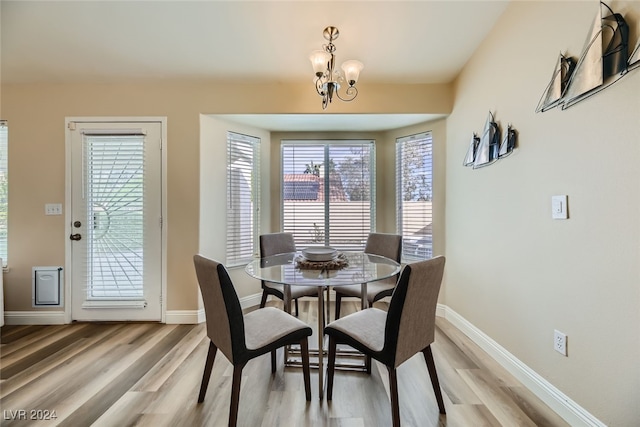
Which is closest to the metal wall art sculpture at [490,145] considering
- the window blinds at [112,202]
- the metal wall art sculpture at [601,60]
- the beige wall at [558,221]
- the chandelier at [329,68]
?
the beige wall at [558,221]

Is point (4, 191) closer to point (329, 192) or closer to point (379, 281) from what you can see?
point (329, 192)

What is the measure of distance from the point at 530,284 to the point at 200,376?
7.64ft

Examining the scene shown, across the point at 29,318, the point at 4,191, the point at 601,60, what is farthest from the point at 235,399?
the point at 4,191

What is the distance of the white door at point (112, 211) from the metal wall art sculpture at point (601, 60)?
328cm

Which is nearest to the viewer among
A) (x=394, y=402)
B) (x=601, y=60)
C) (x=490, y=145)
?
(x=601, y=60)

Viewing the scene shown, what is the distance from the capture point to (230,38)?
88.2 inches

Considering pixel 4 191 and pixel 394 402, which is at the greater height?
pixel 4 191

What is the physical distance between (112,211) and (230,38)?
2091 mm

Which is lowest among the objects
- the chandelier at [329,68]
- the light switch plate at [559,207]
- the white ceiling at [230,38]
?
the light switch plate at [559,207]

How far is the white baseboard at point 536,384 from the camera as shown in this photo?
1382 mm

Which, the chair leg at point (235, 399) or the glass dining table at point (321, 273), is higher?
the glass dining table at point (321, 273)

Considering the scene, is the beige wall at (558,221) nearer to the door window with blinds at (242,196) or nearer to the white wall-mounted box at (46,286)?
the door window with blinds at (242,196)

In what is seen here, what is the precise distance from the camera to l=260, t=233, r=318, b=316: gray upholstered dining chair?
93.8 inches

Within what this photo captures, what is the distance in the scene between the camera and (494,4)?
195cm
